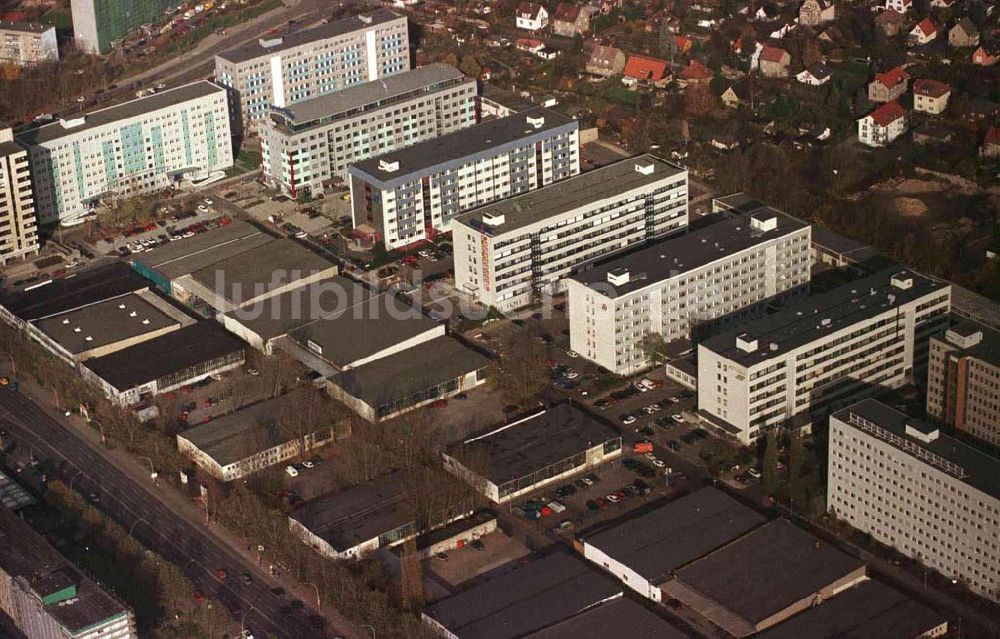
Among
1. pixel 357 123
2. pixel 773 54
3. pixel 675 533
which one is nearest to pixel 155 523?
pixel 675 533

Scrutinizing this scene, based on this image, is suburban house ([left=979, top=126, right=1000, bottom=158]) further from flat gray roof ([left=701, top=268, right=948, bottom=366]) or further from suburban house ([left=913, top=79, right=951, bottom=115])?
flat gray roof ([left=701, top=268, right=948, bottom=366])

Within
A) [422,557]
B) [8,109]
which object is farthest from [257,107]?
[422,557]

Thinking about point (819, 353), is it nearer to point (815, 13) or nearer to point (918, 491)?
point (918, 491)

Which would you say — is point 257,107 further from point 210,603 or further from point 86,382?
point 210,603

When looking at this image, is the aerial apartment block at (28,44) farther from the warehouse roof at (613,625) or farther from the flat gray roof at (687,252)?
the warehouse roof at (613,625)

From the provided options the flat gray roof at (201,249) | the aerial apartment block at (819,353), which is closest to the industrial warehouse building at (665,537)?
the aerial apartment block at (819,353)
